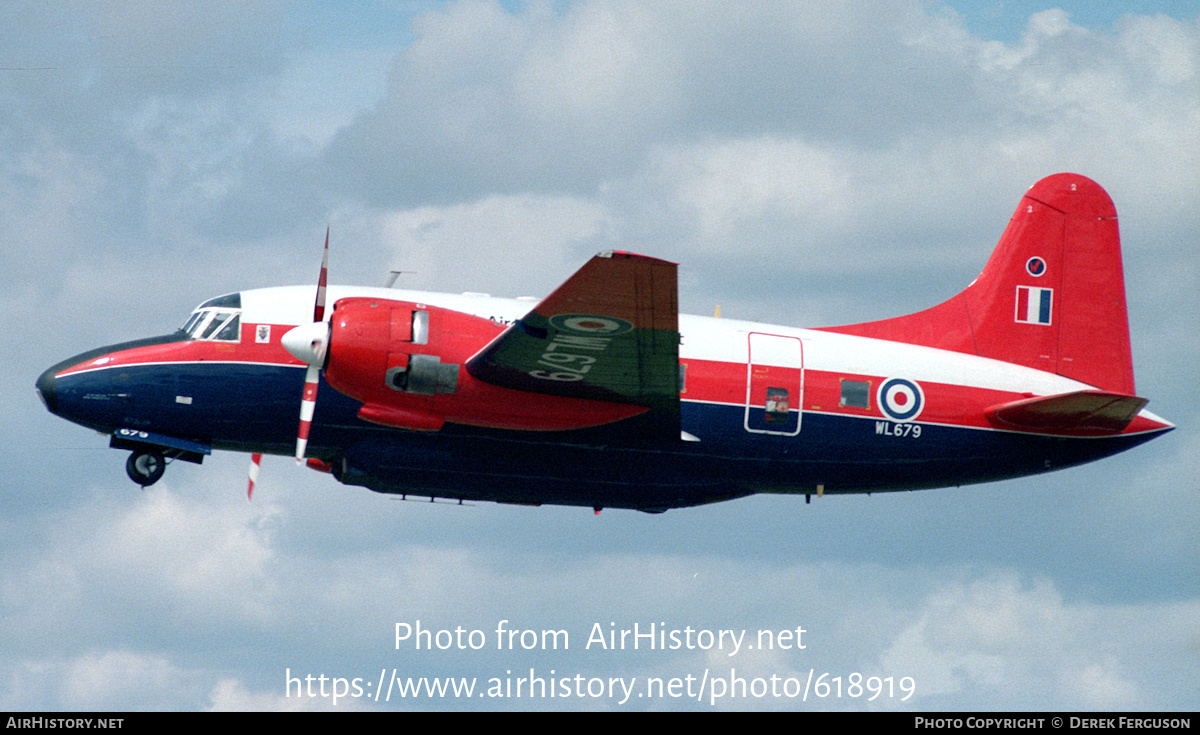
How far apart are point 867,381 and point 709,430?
340 centimetres

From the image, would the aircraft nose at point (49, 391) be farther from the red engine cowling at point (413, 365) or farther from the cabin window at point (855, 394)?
the cabin window at point (855, 394)

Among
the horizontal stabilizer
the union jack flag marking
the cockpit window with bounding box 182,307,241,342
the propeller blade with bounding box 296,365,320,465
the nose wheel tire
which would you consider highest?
the union jack flag marking

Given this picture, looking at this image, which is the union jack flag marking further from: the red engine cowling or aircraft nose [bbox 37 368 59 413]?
aircraft nose [bbox 37 368 59 413]

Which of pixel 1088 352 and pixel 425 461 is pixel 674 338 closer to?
pixel 425 461

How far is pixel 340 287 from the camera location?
2427 cm

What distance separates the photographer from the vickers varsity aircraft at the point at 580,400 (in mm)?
22141

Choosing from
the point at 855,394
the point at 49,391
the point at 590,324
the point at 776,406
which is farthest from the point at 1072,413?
the point at 49,391

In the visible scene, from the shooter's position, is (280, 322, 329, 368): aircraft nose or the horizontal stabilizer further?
the horizontal stabilizer

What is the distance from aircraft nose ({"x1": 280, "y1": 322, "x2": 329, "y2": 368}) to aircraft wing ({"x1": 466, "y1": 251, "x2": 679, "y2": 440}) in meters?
2.51

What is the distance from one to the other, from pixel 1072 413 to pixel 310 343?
48.4 feet

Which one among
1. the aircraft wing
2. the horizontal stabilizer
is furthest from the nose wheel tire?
the horizontal stabilizer

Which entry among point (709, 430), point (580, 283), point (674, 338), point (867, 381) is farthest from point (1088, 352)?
point (580, 283)

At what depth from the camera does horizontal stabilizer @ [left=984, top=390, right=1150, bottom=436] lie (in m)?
24.7

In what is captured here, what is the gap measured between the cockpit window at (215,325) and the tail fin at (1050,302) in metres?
12.5
